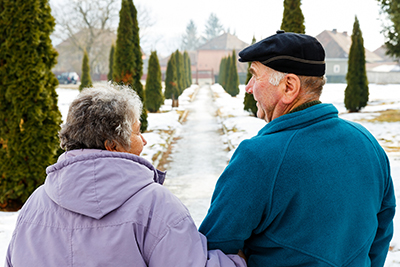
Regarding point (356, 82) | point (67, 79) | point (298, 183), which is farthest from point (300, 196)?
point (67, 79)

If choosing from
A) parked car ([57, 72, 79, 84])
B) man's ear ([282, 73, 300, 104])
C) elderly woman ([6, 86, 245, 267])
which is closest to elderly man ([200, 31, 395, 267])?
man's ear ([282, 73, 300, 104])

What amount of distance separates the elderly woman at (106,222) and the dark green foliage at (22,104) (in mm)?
4136

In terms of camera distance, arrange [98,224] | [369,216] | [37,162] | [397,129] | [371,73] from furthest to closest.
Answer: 1. [371,73]
2. [397,129]
3. [37,162]
4. [369,216]
5. [98,224]

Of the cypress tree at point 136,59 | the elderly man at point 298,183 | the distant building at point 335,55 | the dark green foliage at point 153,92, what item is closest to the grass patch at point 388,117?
the cypress tree at point 136,59

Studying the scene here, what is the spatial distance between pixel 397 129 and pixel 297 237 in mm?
11941

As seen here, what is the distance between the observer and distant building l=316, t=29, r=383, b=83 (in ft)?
179

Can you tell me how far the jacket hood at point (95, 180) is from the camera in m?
1.31

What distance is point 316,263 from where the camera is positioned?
1.37 m

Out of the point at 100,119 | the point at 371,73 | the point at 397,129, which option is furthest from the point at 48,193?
the point at 371,73

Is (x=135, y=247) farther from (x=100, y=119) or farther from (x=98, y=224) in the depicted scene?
(x=100, y=119)

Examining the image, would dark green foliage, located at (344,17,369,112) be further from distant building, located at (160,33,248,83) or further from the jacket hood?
distant building, located at (160,33,248,83)

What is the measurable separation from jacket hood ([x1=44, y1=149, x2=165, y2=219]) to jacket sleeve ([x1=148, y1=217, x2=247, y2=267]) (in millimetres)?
209

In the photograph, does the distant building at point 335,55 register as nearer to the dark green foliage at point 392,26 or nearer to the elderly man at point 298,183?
the dark green foliage at point 392,26

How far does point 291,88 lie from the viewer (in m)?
1.51
